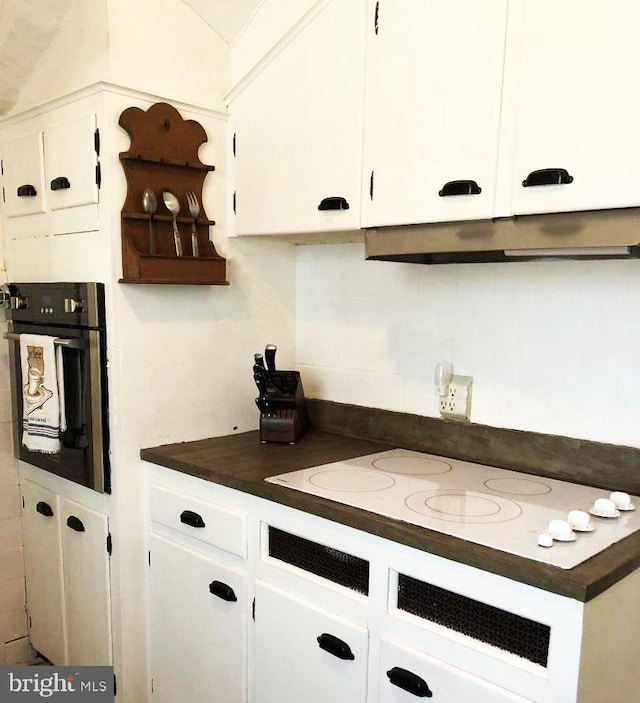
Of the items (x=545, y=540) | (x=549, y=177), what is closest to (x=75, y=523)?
(x=545, y=540)

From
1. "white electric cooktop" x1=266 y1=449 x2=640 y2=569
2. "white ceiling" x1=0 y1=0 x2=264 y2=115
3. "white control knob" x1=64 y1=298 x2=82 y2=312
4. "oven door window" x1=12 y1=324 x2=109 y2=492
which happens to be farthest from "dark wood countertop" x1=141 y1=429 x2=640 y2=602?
"white ceiling" x1=0 y1=0 x2=264 y2=115

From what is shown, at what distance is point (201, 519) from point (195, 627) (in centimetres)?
35

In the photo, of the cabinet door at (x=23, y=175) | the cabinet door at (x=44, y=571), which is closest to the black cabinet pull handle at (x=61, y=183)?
the cabinet door at (x=23, y=175)

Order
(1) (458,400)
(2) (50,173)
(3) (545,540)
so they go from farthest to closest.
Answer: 1. (2) (50,173)
2. (1) (458,400)
3. (3) (545,540)

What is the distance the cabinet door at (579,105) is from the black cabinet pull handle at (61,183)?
136 cm

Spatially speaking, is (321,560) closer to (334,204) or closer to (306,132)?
(334,204)

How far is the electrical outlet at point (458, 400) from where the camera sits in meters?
1.92

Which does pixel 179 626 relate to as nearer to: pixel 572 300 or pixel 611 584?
pixel 611 584

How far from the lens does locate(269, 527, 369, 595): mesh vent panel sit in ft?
4.83

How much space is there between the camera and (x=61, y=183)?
199 cm

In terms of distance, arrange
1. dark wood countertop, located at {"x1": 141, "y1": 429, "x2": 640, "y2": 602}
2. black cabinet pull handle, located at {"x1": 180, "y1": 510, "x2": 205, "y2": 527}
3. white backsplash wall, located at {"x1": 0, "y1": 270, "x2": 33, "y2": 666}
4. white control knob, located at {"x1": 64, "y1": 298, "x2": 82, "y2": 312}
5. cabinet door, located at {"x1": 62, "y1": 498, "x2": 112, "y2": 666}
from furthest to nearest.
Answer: white backsplash wall, located at {"x1": 0, "y1": 270, "x2": 33, "y2": 666} < cabinet door, located at {"x1": 62, "y1": 498, "x2": 112, "y2": 666} < white control knob, located at {"x1": 64, "y1": 298, "x2": 82, "y2": 312} < black cabinet pull handle, located at {"x1": 180, "y1": 510, "x2": 205, "y2": 527} < dark wood countertop, located at {"x1": 141, "y1": 429, "x2": 640, "y2": 602}

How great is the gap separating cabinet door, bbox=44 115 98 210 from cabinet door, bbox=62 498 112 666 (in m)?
1.01

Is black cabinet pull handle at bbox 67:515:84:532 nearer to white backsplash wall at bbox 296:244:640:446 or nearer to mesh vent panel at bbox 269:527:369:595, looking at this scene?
mesh vent panel at bbox 269:527:369:595

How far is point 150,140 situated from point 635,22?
132 centimetres
